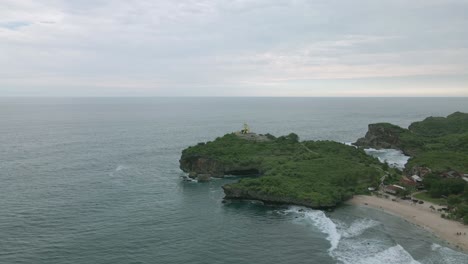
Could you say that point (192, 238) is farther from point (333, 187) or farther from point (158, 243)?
point (333, 187)

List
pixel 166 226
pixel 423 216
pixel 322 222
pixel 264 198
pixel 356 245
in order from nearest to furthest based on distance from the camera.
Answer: pixel 356 245 → pixel 166 226 → pixel 322 222 → pixel 423 216 → pixel 264 198

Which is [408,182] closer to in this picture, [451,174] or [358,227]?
[451,174]

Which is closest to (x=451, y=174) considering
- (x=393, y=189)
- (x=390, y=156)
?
(x=393, y=189)

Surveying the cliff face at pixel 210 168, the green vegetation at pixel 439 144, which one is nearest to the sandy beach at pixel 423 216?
the green vegetation at pixel 439 144

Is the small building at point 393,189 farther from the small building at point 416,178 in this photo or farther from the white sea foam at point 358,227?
the white sea foam at point 358,227

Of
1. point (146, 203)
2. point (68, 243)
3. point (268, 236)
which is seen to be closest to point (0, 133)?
point (146, 203)

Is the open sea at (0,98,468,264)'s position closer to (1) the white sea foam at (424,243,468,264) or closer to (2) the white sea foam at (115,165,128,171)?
(1) the white sea foam at (424,243,468,264)
